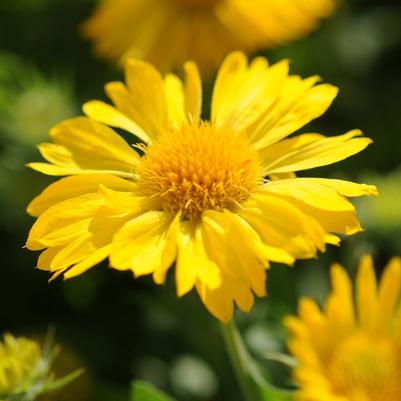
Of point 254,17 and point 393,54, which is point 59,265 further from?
point 393,54

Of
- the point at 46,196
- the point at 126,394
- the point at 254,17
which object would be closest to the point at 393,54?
the point at 254,17

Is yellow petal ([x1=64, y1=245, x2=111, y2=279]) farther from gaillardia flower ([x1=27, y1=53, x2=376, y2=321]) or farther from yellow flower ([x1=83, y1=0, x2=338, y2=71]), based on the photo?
yellow flower ([x1=83, y1=0, x2=338, y2=71])

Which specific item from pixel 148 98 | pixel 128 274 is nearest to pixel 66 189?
pixel 148 98

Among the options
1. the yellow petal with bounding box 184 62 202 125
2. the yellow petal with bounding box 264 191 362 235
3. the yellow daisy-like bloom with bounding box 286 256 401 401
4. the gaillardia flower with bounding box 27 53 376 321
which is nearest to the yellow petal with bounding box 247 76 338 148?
the gaillardia flower with bounding box 27 53 376 321

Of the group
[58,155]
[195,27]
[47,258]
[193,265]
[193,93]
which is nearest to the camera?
[193,265]

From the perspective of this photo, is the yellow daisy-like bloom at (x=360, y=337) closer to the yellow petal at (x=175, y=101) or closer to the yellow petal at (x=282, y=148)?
the yellow petal at (x=282, y=148)

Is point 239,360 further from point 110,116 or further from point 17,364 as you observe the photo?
point 110,116
